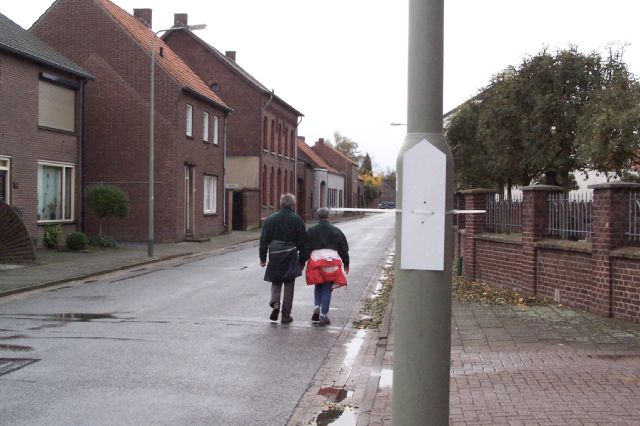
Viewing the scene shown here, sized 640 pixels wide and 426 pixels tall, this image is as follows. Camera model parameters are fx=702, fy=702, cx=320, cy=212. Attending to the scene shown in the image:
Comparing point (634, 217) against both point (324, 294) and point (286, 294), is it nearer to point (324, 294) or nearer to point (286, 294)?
point (324, 294)

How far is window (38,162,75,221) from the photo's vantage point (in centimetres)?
2333

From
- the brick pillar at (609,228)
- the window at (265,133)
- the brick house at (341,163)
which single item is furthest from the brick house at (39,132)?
the brick house at (341,163)

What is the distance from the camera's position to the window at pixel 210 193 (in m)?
32.7

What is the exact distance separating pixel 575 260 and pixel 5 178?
16776 mm

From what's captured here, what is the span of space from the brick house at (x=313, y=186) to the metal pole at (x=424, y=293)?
180ft

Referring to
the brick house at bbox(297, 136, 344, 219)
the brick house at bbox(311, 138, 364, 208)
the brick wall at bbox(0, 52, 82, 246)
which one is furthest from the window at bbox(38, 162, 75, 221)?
the brick house at bbox(311, 138, 364, 208)

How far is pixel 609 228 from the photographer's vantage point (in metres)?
9.45

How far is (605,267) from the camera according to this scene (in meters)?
9.47

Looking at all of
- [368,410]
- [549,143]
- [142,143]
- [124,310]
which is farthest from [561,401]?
[142,143]

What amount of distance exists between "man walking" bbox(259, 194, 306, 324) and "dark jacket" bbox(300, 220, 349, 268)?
0.09 m

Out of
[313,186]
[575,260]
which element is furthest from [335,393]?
[313,186]

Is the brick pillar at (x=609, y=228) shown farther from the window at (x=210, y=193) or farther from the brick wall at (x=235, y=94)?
the brick wall at (x=235, y=94)

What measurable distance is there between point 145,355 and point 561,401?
4458mm

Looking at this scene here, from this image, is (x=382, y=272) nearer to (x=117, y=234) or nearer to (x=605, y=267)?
(x=605, y=267)
